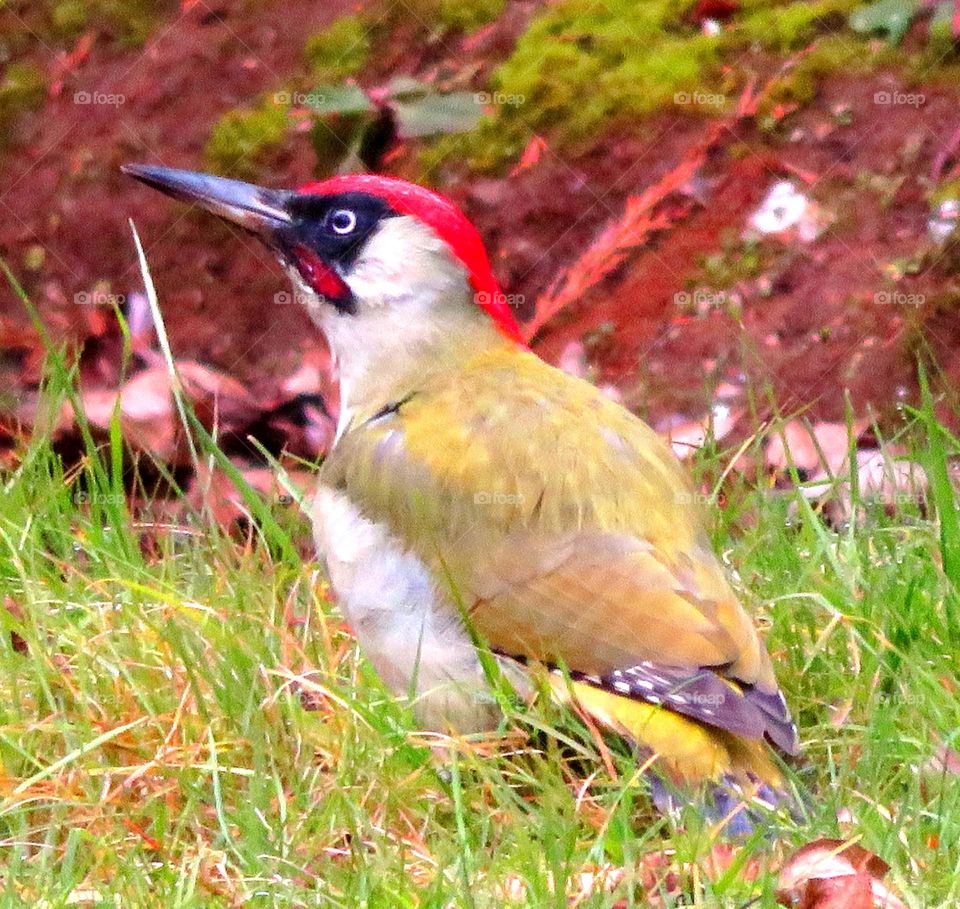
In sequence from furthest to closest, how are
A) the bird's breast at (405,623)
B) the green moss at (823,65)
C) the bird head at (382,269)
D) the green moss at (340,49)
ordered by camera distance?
the green moss at (340,49) < the green moss at (823,65) < the bird head at (382,269) < the bird's breast at (405,623)

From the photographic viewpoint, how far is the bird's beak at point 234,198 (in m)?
3.96

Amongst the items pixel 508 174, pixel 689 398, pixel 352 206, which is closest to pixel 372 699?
pixel 352 206

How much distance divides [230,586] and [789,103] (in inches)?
101

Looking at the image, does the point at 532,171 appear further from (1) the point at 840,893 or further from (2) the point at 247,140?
(1) the point at 840,893

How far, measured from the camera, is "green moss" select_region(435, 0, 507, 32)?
5.83m

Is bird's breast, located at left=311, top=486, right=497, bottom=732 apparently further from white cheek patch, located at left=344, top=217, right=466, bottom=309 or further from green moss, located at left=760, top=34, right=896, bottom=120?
green moss, located at left=760, top=34, right=896, bottom=120

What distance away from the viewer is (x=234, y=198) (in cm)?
396

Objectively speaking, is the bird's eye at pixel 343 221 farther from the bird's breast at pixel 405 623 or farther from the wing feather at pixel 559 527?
the bird's breast at pixel 405 623

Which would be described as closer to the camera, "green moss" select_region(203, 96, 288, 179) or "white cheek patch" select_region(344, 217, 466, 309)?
"white cheek patch" select_region(344, 217, 466, 309)

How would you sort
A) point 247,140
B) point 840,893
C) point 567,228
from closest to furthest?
1. point 840,893
2. point 567,228
3. point 247,140

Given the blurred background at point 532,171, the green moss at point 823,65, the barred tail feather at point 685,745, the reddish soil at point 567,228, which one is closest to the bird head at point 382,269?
the barred tail feather at point 685,745

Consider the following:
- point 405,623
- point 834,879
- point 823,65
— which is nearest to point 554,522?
point 405,623

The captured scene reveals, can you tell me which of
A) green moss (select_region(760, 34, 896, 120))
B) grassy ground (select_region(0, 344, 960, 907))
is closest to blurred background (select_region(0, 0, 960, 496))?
green moss (select_region(760, 34, 896, 120))

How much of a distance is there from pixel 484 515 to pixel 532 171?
233 centimetres
